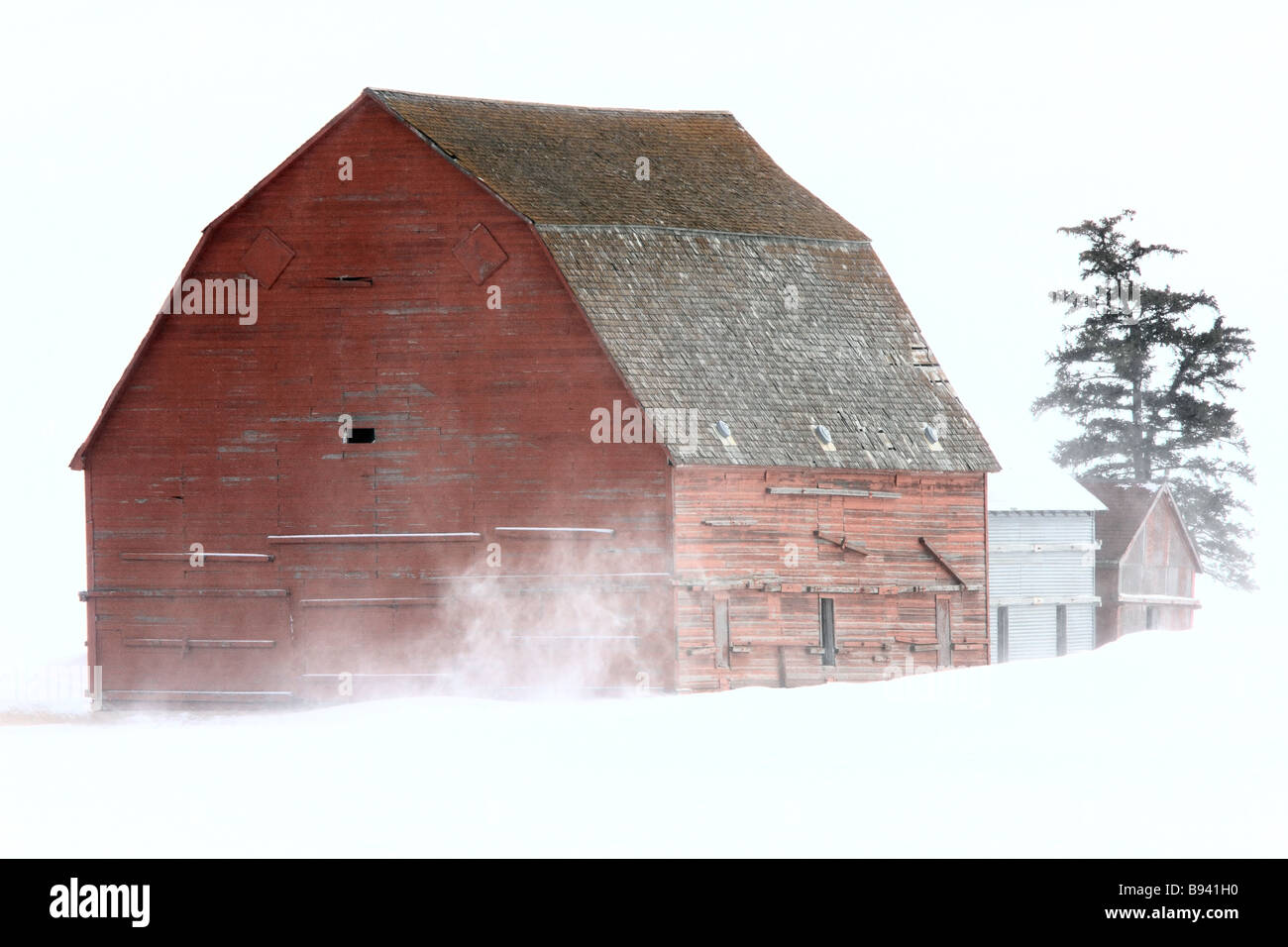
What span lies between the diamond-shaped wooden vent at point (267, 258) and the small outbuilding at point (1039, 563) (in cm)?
1745

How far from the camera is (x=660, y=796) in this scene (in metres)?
29.0

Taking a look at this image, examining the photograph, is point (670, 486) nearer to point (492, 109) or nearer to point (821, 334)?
point (821, 334)

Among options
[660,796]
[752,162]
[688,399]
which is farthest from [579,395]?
[660,796]

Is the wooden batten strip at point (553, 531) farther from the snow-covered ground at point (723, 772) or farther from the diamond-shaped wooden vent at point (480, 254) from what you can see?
the diamond-shaped wooden vent at point (480, 254)

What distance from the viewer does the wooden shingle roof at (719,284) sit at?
42.0 metres

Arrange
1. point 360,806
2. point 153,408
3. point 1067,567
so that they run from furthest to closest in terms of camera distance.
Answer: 1. point 1067,567
2. point 153,408
3. point 360,806

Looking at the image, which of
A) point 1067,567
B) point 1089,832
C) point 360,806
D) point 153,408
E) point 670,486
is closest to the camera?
point 1089,832

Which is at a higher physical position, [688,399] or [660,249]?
[660,249]

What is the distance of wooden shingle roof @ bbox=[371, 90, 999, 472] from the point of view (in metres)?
42.0

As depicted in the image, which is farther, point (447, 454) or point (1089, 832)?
point (447, 454)

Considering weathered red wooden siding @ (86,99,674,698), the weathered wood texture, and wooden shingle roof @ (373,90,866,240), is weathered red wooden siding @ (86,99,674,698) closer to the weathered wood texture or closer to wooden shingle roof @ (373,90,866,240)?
wooden shingle roof @ (373,90,866,240)

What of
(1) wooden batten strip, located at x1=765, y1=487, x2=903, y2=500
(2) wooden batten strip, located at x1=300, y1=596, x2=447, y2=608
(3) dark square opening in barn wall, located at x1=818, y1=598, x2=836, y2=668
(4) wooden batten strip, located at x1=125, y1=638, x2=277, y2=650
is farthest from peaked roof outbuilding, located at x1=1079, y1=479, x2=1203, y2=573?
(4) wooden batten strip, located at x1=125, y1=638, x2=277, y2=650

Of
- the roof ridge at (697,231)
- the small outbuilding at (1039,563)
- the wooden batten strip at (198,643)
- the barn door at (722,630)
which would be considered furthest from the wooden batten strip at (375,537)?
the small outbuilding at (1039,563)

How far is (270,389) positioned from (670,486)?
24.7 feet
